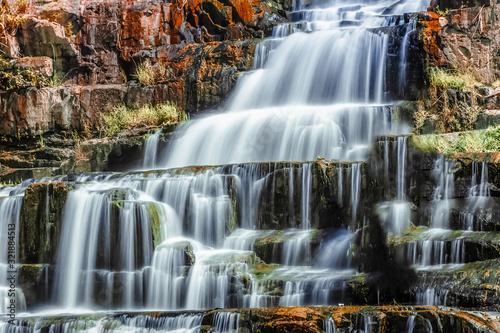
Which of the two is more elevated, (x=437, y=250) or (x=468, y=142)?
(x=468, y=142)

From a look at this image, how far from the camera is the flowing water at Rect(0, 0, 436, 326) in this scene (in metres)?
10.0

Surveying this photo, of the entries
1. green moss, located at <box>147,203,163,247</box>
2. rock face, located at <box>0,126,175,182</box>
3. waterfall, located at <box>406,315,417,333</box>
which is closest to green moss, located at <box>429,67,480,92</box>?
rock face, located at <box>0,126,175,182</box>

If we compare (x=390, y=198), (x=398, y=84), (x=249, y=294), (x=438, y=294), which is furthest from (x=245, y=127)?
(x=438, y=294)

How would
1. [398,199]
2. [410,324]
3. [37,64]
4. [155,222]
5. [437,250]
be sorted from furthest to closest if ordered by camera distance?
[37,64] → [155,222] → [398,199] → [437,250] → [410,324]

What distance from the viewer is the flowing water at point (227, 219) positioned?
10.0 metres

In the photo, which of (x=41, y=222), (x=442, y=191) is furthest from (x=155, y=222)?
(x=442, y=191)

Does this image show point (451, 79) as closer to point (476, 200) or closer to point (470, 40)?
point (470, 40)

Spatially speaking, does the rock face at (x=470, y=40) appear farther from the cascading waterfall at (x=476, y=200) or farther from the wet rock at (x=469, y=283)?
the wet rock at (x=469, y=283)

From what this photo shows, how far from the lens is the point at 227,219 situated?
1150 cm

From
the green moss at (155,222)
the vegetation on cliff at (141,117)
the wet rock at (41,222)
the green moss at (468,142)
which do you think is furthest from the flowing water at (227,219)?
the vegetation on cliff at (141,117)

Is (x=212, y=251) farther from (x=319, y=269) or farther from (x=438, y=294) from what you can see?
(x=438, y=294)

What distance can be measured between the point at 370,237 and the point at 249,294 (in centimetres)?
195

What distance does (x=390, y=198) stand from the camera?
1085cm

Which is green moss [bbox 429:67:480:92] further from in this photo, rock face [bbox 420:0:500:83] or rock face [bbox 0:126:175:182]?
rock face [bbox 0:126:175:182]
